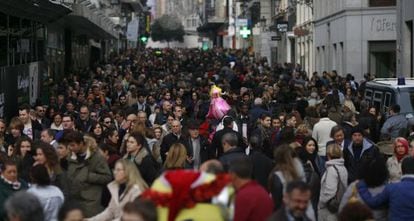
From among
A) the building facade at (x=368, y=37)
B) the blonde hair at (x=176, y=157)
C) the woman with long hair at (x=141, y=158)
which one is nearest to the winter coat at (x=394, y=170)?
the blonde hair at (x=176, y=157)

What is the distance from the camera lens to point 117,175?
9.21 m

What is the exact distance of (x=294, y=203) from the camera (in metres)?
7.64

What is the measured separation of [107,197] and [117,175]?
1.22m

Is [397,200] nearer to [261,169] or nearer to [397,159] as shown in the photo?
[397,159]

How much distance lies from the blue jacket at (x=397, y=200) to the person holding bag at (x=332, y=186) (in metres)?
1.54

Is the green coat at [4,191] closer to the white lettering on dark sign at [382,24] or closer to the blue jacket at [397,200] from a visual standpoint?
the blue jacket at [397,200]

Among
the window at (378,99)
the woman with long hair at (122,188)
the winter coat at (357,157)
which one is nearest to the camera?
the woman with long hair at (122,188)

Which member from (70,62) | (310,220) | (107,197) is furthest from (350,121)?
(70,62)

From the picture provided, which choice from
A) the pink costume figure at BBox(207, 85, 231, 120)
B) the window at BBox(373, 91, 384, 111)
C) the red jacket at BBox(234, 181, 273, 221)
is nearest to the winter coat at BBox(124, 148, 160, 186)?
Result: the red jacket at BBox(234, 181, 273, 221)

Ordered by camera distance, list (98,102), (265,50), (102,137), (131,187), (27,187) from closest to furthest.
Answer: (131,187) → (27,187) → (102,137) → (98,102) → (265,50)

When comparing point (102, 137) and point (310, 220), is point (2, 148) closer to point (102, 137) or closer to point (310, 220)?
point (102, 137)

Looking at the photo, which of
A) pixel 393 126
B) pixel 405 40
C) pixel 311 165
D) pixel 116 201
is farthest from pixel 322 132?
pixel 405 40

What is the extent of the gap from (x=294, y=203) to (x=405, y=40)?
27604mm

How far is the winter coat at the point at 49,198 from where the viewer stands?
8977mm
